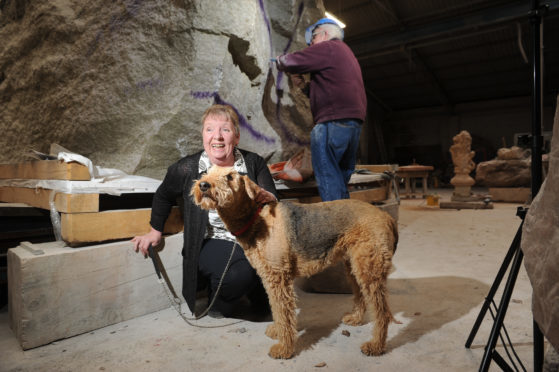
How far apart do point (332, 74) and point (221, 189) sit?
61.1 inches

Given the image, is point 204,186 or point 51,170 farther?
point 51,170

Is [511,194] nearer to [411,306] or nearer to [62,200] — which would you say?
[411,306]

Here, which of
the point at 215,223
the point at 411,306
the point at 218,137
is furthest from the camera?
the point at 411,306

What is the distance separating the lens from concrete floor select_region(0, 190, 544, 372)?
5.78ft

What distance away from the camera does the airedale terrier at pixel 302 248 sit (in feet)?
5.86

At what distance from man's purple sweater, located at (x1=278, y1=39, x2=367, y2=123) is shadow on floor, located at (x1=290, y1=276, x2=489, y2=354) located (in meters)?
1.51

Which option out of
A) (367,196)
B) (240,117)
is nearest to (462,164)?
(367,196)

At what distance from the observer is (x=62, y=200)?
2117mm

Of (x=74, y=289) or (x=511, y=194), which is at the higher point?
(x=74, y=289)

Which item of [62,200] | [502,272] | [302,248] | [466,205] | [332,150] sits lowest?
[466,205]

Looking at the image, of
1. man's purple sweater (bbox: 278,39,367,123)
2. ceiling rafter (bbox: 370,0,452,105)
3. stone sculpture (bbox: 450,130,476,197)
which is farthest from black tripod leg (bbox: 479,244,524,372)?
ceiling rafter (bbox: 370,0,452,105)

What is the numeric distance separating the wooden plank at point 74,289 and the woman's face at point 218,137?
0.89 metres

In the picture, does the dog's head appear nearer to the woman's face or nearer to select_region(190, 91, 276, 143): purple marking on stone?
the woman's face

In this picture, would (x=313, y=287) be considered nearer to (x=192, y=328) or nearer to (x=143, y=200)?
(x=192, y=328)
